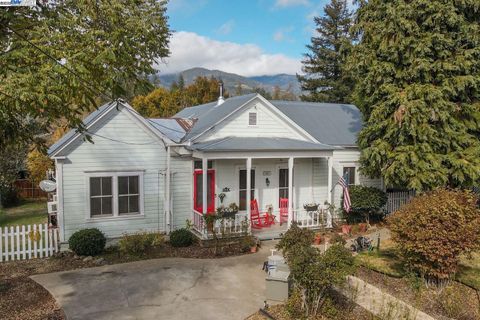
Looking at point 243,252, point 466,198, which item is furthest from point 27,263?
point 466,198

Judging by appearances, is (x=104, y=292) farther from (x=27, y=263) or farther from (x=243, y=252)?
(x=243, y=252)

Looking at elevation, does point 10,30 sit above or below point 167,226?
above

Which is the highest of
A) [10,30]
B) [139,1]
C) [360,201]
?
[139,1]

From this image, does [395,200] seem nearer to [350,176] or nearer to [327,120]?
[350,176]

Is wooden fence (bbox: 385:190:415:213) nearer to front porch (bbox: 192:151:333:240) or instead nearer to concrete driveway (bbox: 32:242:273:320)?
front porch (bbox: 192:151:333:240)

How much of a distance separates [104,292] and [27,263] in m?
4.18

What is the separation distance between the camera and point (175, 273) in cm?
1095

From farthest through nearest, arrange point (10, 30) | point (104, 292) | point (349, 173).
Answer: point (349, 173)
point (104, 292)
point (10, 30)

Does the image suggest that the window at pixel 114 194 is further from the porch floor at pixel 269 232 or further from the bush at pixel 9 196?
the bush at pixel 9 196

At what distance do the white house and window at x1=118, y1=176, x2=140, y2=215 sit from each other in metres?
0.04

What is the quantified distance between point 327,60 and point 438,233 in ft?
130

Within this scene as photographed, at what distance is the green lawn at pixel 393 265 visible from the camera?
10125 millimetres

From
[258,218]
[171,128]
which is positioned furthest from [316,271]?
[171,128]

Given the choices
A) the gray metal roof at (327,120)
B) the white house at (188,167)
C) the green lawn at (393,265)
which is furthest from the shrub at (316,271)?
the gray metal roof at (327,120)
